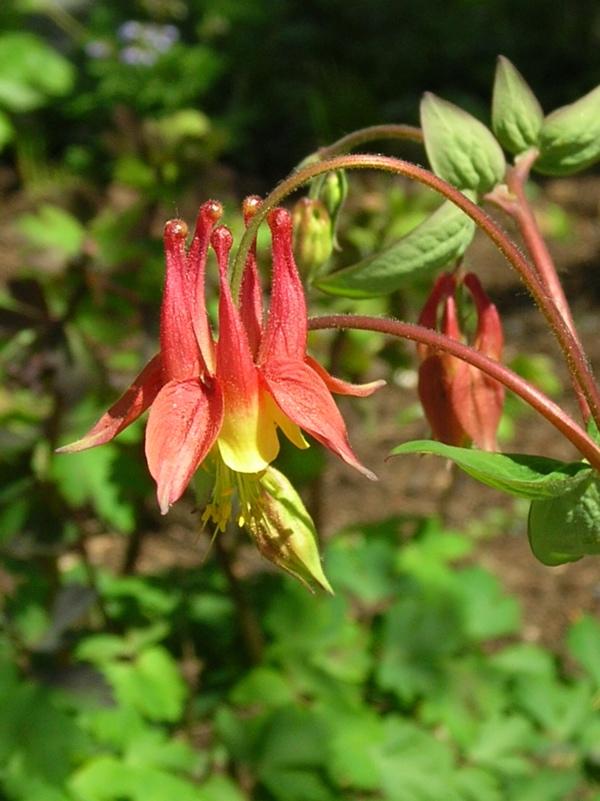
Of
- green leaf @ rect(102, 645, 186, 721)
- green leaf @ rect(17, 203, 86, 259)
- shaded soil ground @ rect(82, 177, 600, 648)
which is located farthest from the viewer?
shaded soil ground @ rect(82, 177, 600, 648)

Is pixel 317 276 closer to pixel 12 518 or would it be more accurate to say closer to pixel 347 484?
pixel 12 518

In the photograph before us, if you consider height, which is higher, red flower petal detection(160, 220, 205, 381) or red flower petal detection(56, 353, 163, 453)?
red flower petal detection(160, 220, 205, 381)

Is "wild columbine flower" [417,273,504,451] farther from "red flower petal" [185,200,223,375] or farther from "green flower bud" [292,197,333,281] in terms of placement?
"red flower petal" [185,200,223,375]

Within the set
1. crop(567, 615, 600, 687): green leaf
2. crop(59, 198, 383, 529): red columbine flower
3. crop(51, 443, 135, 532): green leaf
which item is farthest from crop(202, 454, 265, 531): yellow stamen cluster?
crop(567, 615, 600, 687): green leaf

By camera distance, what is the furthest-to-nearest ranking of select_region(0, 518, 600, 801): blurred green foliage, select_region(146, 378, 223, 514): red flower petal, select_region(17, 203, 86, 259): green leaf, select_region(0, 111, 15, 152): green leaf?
1. select_region(0, 111, 15, 152): green leaf
2. select_region(17, 203, 86, 259): green leaf
3. select_region(0, 518, 600, 801): blurred green foliage
4. select_region(146, 378, 223, 514): red flower petal

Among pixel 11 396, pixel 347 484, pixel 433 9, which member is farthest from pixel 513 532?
pixel 433 9

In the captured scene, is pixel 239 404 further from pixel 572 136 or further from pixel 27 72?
pixel 27 72
